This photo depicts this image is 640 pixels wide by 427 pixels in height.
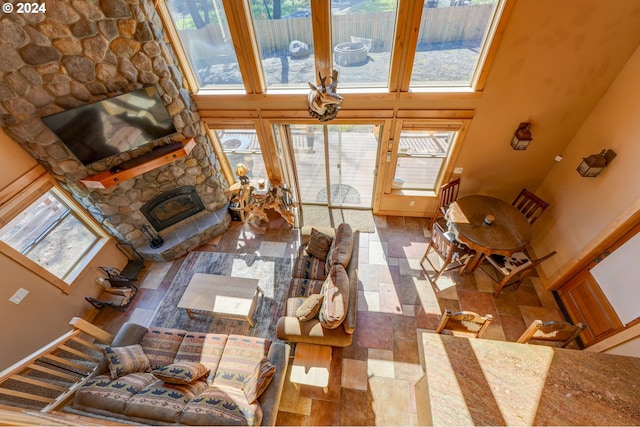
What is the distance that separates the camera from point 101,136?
337 cm

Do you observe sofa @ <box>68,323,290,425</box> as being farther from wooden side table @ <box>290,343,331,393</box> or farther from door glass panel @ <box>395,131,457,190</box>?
door glass panel @ <box>395,131,457,190</box>

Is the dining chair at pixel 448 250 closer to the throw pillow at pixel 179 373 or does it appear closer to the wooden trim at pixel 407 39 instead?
the wooden trim at pixel 407 39

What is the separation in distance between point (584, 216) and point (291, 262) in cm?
420

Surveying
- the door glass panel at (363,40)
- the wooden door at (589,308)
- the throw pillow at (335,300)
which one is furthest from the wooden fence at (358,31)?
the wooden door at (589,308)

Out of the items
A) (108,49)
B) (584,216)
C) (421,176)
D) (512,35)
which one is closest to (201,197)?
(108,49)

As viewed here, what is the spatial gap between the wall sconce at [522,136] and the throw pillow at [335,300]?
3.11m

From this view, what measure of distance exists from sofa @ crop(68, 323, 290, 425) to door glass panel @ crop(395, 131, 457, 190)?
3.42 m

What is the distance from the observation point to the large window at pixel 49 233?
3100 millimetres

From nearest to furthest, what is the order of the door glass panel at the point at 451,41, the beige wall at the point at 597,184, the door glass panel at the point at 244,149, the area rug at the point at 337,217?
the beige wall at the point at 597,184, the door glass panel at the point at 451,41, the door glass panel at the point at 244,149, the area rug at the point at 337,217

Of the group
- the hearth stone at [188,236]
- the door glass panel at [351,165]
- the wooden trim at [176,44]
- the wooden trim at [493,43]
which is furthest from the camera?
the hearth stone at [188,236]

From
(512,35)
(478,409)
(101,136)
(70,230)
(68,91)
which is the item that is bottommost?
(70,230)

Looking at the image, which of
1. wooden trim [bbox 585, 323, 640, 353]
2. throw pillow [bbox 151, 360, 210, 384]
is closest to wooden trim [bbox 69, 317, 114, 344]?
throw pillow [bbox 151, 360, 210, 384]

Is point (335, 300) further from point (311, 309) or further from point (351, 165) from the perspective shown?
point (351, 165)

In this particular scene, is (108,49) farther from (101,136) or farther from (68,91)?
(101,136)
